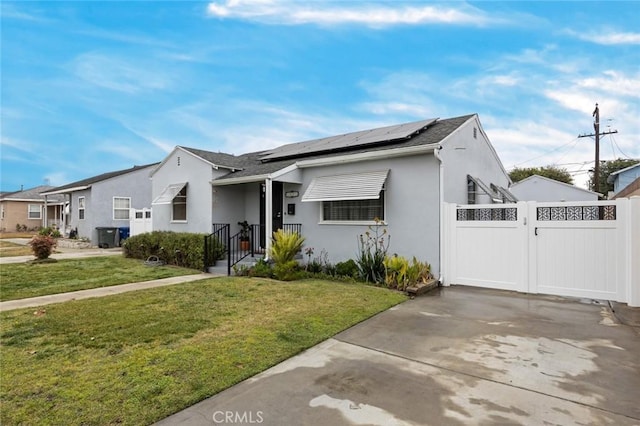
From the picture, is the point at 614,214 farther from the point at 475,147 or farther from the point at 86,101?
the point at 86,101

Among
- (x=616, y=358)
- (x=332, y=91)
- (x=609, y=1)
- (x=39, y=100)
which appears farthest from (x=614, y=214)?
(x=39, y=100)

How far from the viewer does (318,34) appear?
40.7 ft

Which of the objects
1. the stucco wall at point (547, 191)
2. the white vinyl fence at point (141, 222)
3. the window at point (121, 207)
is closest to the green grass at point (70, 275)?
the white vinyl fence at point (141, 222)

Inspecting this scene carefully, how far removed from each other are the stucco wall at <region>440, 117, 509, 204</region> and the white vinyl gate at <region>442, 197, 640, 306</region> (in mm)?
1011

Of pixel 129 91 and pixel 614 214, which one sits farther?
pixel 129 91

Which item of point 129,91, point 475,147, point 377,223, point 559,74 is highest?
point 129,91

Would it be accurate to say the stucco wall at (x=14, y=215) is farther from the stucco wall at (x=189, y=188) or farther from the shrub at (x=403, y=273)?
the shrub at (x=403, y=273)

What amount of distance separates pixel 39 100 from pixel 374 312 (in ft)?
78.4

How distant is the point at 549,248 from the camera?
6.82m

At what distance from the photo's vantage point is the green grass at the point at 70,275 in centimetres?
749

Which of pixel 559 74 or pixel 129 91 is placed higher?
pixel 129 91

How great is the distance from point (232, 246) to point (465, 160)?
26.7ft

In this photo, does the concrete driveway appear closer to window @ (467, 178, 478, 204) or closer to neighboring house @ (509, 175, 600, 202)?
window @ (467, 178, 478, 204)

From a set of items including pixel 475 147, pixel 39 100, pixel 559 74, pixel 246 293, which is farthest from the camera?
pixel 39 100
